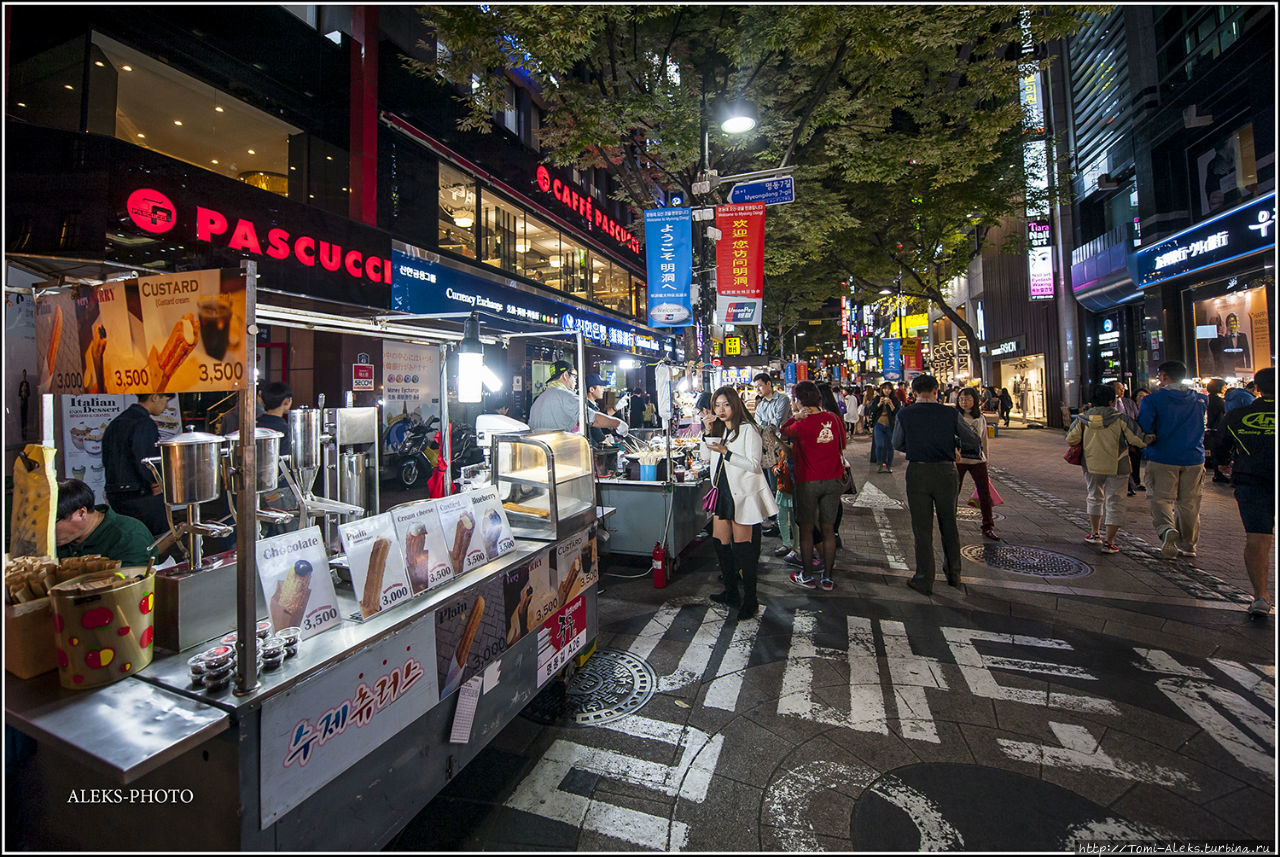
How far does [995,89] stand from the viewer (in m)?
9.10

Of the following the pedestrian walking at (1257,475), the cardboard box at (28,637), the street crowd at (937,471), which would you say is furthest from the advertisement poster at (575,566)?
the pedestrian walking at (1257,475)

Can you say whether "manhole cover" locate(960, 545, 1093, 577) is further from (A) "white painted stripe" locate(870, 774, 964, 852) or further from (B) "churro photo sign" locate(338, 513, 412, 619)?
(B) "churro photo sign" locate(338, 513, 412, 619)

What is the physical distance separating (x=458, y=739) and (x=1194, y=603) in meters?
7.01

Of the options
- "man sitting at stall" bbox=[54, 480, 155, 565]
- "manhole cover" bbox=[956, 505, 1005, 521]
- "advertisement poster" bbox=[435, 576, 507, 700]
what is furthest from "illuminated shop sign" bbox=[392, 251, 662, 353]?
"manhole cover" bbox=[956, 505, 1005, 521]

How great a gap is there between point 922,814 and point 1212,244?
1814 centimetres

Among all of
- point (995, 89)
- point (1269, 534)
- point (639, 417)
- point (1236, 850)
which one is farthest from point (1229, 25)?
point (1236, 850)

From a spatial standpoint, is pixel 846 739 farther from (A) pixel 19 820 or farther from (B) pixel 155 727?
(A) pixel 19 820

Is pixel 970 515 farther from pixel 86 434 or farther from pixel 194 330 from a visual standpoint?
pixel 86 434

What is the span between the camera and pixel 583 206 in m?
18.2

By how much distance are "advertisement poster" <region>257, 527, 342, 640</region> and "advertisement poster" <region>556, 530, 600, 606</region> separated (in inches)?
61.7

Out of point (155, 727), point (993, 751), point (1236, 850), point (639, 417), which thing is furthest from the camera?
point (639, 417)

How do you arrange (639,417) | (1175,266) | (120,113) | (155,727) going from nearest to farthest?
(155,727)
(120,113)
(1175,266)
(639,417)

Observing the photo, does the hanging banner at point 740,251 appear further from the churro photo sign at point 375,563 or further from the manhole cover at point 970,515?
the churro photo sign at point 375,563

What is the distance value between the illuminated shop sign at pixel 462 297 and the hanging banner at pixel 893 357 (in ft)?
70.0
